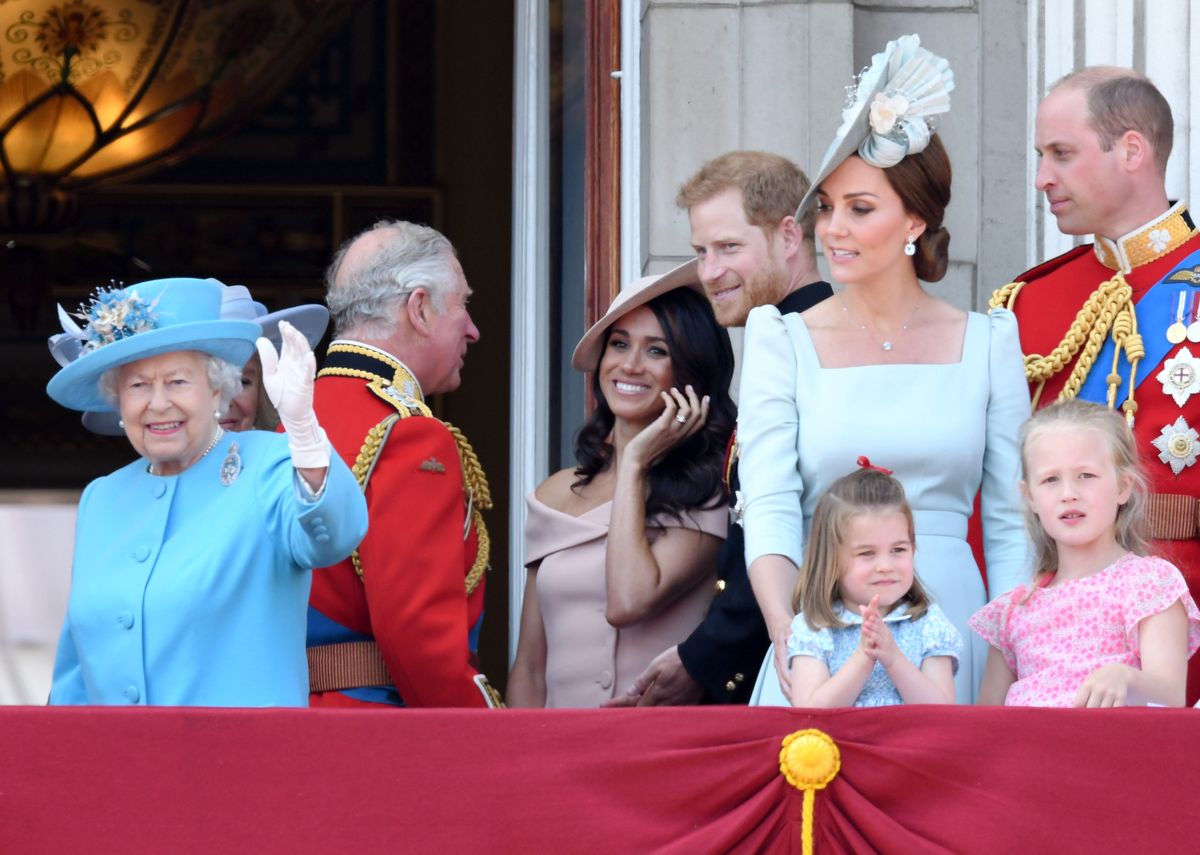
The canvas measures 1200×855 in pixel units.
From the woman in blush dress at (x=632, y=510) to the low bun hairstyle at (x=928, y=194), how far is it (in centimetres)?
62

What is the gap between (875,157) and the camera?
3.43m

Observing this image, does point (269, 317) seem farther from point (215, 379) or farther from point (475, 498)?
point (215, 379)

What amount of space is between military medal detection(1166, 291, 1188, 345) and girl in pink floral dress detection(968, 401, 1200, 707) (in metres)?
0.52

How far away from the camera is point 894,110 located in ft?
11.1

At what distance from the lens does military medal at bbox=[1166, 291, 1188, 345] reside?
3.71 meters

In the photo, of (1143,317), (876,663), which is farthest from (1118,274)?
(876,663)

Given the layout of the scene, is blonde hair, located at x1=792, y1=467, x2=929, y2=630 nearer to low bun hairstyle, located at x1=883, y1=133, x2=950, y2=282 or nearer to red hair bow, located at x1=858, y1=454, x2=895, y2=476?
red hair bow, located at x1=858, y1=454, x2=895, y2=476

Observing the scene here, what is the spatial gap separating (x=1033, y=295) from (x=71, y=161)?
5.02 metres

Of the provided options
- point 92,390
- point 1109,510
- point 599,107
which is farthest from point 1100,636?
point 599,107

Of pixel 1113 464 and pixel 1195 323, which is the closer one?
pixel 1113 464

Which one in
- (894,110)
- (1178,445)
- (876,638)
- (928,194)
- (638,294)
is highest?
(894,110)

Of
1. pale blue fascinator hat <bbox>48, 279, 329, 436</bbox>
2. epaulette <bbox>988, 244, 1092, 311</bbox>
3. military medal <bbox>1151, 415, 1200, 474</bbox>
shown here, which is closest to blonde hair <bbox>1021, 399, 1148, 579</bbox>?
military medal <bbox>1151, 415, 1200, 474</bbox>

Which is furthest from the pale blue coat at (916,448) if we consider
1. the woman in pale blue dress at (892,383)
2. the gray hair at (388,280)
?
the gray hair at (388,280)

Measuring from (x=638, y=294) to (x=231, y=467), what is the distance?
103 centimetres
